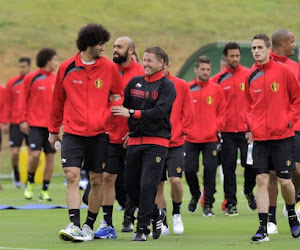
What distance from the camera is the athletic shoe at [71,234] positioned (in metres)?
12.3

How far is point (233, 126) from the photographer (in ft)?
58.2

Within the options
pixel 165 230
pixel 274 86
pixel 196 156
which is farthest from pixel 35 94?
pixel 274 86

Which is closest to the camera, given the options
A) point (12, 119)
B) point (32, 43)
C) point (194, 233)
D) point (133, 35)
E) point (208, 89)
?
point (194, 233)

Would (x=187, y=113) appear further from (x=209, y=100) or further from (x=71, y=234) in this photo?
(x=209, y=100)

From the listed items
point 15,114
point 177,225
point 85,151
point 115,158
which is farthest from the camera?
point 15,114

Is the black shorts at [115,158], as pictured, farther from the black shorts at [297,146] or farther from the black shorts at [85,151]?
the black shorts at [297,146]

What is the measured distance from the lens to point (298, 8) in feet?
272

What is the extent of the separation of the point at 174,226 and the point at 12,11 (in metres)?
60.2

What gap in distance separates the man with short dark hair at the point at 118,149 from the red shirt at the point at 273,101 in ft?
5.62

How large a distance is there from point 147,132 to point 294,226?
7.20ft

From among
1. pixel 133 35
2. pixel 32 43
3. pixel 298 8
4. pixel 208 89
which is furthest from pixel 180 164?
pixel 298 8

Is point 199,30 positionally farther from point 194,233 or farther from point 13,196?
→ point 194,233

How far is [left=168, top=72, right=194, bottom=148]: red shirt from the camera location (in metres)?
14.5

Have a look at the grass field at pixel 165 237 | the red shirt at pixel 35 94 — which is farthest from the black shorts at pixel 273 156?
the red shirt at pixel 35 94
